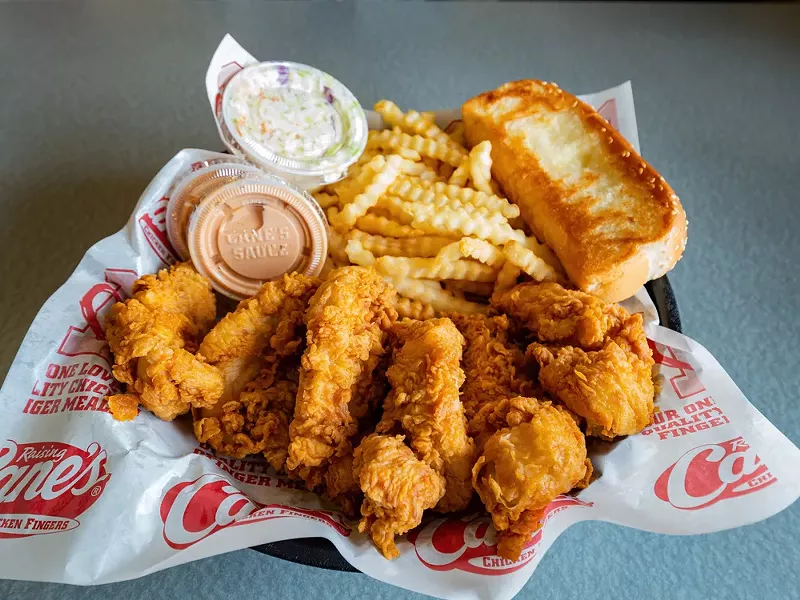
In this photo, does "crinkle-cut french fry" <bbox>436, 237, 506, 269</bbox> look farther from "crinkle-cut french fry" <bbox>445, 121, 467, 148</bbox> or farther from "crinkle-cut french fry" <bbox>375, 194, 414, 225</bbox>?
"crinkle-cut french fry" <bbox>445, 121, 467, 148</bbox>

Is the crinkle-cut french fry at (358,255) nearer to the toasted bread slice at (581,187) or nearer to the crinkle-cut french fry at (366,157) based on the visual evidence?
the crinkle-cut french fry at (366,157)

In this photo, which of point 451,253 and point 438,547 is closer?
point 438,547

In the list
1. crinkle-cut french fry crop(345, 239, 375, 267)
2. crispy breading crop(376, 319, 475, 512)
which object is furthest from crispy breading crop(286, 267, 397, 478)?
crinkle-cut french fry crop(345, 239, 375, 267)

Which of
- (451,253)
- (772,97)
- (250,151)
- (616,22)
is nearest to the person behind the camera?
(451,253)

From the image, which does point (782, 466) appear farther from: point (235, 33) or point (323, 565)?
point (235, 33)

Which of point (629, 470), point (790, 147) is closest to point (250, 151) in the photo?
point (629, 470)

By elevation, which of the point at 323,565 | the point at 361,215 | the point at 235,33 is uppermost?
the point at 235,33
